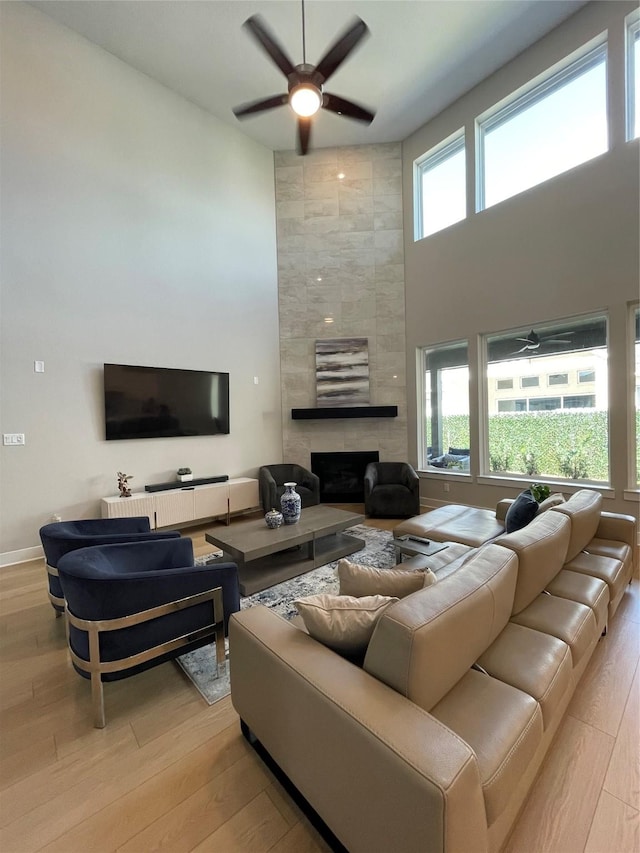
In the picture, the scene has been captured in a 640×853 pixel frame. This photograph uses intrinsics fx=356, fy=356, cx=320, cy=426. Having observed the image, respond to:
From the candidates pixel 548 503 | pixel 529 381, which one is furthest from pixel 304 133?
pixel 548 503

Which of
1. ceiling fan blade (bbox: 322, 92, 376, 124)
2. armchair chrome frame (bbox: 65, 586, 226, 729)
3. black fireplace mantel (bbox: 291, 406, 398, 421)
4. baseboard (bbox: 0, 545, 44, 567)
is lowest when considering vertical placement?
baseboard (bbox: 0, 545, 44, 567)

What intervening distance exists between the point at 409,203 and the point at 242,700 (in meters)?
6.63

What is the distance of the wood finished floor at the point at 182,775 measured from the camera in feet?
3.91

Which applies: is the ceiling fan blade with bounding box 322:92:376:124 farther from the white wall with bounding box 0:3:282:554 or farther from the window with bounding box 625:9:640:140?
the window with bounding box 625:9:640:140

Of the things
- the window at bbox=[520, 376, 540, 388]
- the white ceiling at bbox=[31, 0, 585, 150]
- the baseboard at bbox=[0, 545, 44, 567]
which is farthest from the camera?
the window at bbox=[520, 376, 540, 388]

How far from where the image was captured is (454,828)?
0.75 metres

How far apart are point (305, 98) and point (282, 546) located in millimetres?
3654

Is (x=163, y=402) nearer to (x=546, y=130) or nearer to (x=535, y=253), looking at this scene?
(x=535, y=253)

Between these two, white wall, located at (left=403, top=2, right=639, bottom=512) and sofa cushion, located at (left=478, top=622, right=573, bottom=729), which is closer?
sofa cushion, located at (left=478, top=622, right=573, bottom=729)

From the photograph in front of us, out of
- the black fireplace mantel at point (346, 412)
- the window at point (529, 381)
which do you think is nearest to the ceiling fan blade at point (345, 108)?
the window at point (529, 381)

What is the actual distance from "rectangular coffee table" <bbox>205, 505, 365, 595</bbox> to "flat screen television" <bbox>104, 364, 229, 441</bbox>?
2012 mm

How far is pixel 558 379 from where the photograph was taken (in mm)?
4352

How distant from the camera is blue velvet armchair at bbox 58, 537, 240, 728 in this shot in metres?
1.60

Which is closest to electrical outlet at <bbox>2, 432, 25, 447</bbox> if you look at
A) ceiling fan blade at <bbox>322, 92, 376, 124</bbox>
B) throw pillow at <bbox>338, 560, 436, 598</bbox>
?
throw pillow at <bbox>338, 560, 436, 598</bbox>
